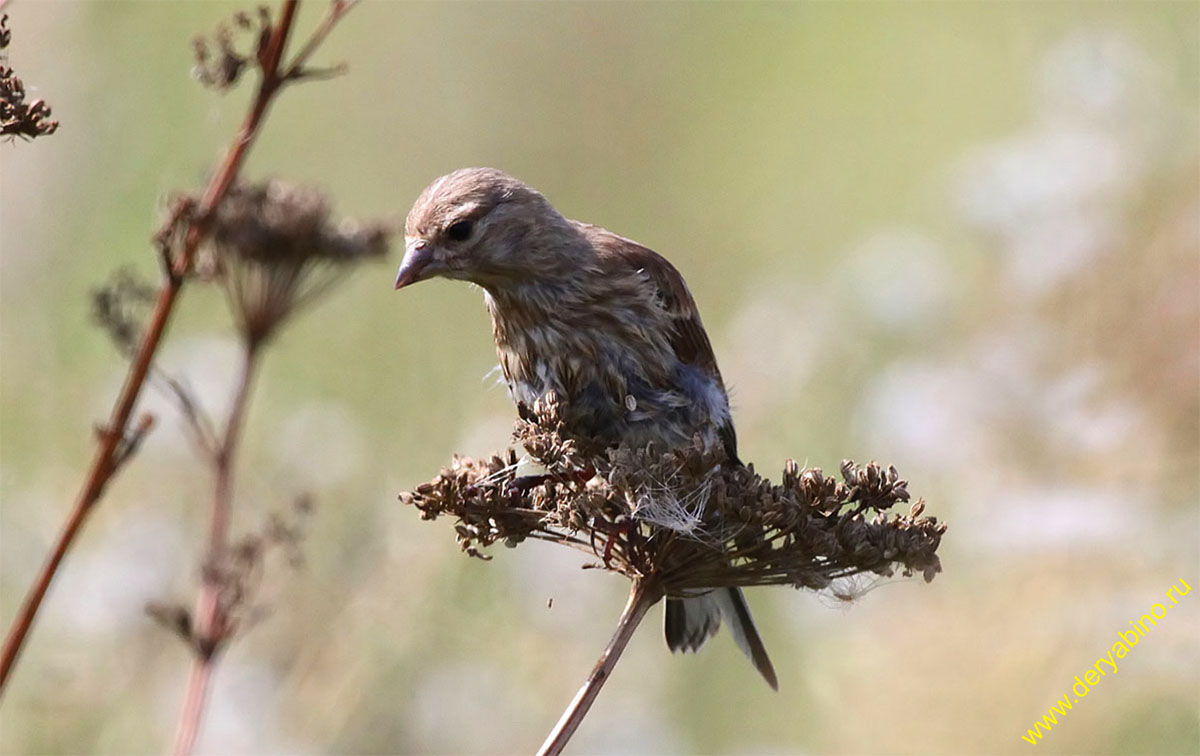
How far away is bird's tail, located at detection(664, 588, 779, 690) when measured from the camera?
3.72 m

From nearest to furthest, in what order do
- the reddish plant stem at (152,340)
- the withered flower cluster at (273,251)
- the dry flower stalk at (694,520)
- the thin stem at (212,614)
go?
1. the reddish plant stem at (152,340)
2. the dry flower stalk at (694,520)
3. the thin stem at (212,614)
4. the withered flower cluster at (273,251)

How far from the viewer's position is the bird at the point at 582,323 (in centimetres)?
366

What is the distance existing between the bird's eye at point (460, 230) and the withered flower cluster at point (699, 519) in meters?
0.91

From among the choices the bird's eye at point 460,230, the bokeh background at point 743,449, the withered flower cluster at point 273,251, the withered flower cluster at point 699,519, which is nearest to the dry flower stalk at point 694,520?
the withered flower cluster at point 699,519

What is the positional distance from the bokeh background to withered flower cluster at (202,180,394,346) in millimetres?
197

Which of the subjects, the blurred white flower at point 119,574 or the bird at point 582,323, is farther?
the blurred white flower at point 119,574

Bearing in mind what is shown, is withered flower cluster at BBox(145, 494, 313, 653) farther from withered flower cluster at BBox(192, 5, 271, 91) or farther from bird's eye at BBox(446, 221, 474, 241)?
withered flower cluster at BBox(192, 5, 271, 91)

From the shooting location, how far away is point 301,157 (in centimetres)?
799

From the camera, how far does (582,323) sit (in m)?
3.77

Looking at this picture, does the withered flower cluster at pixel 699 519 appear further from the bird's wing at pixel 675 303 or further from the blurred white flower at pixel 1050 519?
the blurred white flower at pixel 1050 519

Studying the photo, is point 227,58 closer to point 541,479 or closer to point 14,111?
point 14,111

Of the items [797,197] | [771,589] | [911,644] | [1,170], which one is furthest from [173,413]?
[797,197]

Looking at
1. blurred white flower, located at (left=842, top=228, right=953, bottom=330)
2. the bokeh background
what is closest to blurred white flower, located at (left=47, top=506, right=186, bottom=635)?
the bokeh background

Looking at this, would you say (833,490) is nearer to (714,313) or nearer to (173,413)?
(173,413)
